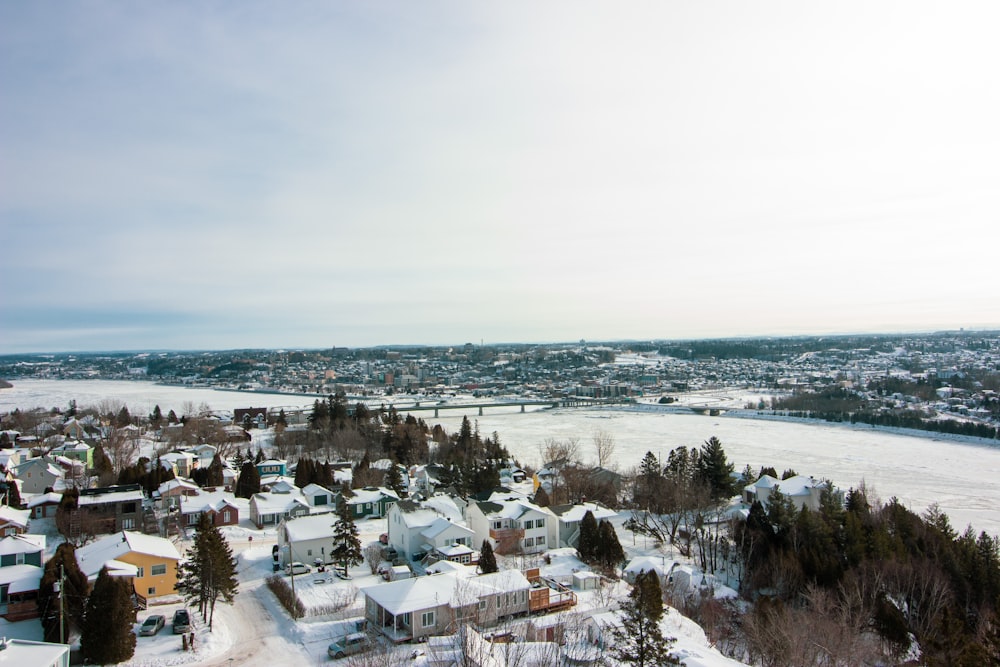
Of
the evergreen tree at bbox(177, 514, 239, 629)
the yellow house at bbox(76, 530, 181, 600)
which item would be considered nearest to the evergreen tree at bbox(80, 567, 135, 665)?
the evergreen tree at bbox(177, 514, 239, 629)

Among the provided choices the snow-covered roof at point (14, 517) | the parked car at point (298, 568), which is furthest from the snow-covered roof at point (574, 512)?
the snow-covered roof at point (14, 517)

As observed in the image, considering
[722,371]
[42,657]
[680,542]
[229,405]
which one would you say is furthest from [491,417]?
[722,371]

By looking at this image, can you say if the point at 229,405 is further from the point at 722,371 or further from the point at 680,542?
the point at 722,371

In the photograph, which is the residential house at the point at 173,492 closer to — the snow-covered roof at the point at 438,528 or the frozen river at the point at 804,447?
the snow-covered roof at the point at 438,528

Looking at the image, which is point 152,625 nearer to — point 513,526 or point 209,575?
point 209,575

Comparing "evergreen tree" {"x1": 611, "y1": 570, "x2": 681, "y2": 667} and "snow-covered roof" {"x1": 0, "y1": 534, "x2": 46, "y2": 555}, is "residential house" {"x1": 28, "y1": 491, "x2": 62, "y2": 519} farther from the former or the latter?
"evergreen tree" {"x1": 611, "y1": 570, "x2": 681, "y2": 667}
